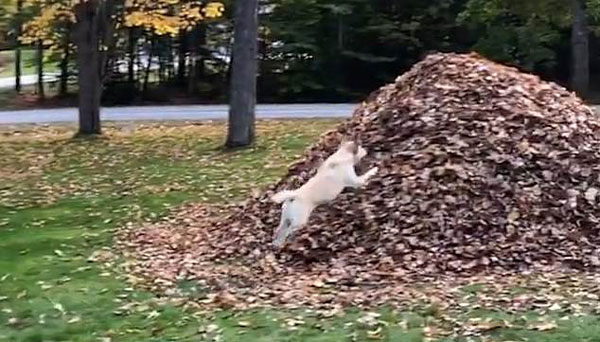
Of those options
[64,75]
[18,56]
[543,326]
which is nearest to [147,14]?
[64,75]

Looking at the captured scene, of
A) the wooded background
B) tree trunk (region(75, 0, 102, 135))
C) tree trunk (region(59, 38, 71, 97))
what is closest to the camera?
tree trunk (region(75, 0, 102, 135))

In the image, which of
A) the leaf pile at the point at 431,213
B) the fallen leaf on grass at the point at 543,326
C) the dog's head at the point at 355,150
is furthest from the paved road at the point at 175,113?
the fallen leaf on grass at the point at 543,326

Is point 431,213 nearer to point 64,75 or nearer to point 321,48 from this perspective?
point 321,48

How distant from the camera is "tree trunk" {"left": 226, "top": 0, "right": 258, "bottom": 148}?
44.9 feet

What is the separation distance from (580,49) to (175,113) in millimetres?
9301

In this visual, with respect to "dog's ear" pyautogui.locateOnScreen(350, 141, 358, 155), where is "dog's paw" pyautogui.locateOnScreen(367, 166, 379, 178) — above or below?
below

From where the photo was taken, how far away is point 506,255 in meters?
6.39

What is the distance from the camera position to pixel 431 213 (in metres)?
6.70

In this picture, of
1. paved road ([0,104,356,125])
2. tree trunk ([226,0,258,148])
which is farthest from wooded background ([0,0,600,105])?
tree trunk ([226,0,258,148])

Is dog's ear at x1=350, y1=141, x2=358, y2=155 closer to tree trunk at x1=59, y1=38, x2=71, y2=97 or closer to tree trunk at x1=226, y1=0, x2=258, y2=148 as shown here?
tree trunk at x1=226, y1=0, x2=258, y2=148

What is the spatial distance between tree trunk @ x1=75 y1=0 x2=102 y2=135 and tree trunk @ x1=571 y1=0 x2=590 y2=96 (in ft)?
36.6

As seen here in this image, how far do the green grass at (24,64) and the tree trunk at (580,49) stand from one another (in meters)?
12.8

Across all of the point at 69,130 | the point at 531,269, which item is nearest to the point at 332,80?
the point at 69,130

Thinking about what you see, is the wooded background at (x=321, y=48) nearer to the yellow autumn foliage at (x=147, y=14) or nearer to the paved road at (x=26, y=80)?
the paved road at (x=26, y=80)
